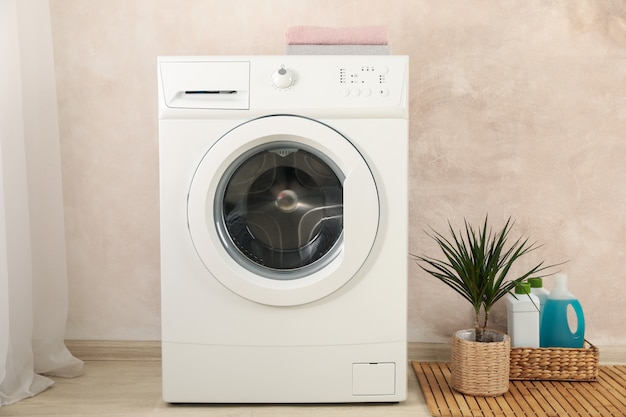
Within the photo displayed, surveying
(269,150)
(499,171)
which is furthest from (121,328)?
(499,171)

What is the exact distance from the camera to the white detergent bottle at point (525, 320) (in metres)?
2.03

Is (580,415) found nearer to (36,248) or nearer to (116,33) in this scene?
(36,248)

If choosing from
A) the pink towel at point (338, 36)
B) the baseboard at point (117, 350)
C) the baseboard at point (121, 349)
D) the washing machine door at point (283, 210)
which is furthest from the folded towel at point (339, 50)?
the baseboard at point (117, 350)

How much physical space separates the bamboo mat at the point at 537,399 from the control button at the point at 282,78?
0.92 meters

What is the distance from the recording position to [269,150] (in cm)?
173

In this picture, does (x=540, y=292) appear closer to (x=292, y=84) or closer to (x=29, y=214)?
(x=292, y=84)

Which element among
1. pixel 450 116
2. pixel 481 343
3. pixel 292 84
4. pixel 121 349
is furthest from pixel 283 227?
pixel 121 349

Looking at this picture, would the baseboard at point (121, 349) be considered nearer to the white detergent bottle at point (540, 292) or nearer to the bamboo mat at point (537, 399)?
the bamboo mat at point (537, 399)

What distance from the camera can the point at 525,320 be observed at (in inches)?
80.0

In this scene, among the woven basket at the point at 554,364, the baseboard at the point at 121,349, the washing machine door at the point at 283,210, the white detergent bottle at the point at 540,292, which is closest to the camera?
the washing machine door at the point at 283,210

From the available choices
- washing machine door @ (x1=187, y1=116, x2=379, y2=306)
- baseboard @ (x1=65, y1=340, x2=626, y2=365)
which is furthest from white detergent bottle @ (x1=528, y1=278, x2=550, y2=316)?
washing machine door @ (x1=187, y1=116, x2=379, y2=306)

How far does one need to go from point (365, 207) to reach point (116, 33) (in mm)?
1118

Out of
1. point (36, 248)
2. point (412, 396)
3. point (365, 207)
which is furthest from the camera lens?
point (36, 248)

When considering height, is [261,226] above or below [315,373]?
above
